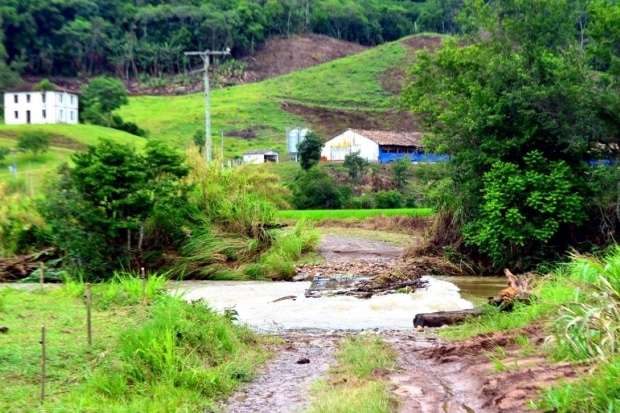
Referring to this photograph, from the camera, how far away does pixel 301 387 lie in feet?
30.0

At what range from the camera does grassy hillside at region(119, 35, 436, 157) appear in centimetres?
8431

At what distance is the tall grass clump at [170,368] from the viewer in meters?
7.62

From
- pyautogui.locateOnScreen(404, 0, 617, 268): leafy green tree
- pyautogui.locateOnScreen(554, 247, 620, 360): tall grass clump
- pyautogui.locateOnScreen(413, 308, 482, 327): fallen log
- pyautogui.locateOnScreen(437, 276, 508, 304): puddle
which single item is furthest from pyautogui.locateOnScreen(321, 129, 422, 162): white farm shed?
pyautogui.locateOnScreen(554, 247, 620, 360): tall grass clump

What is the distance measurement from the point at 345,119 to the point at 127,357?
8914cm

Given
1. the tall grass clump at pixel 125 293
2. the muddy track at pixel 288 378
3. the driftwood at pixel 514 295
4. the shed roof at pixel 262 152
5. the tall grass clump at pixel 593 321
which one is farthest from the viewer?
the shed roof at pixel 262 152

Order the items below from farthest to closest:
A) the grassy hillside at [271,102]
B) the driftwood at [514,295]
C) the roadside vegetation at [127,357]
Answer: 1. the grassy hillside at [271,102]
2. the driftwood at [514,295]
3. the roadside vegetation at [127,357]

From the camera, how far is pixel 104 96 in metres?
88.4

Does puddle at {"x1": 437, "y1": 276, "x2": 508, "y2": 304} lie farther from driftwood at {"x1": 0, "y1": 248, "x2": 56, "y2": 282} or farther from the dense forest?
the dense forest

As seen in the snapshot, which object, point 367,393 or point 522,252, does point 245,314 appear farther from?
point 522,252

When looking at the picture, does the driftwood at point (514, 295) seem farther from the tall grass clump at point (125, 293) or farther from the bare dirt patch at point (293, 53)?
the bare dirt patch at point (293, 53)

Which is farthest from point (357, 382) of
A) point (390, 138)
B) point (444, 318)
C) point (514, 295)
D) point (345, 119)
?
point (345, 119)

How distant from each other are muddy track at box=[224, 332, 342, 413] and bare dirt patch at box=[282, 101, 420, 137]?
79407 mm

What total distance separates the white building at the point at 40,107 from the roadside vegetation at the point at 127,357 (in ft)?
238

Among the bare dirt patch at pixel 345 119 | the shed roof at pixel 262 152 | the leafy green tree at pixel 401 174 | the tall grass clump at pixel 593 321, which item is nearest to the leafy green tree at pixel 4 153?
the shed roof at pixel 262 152
